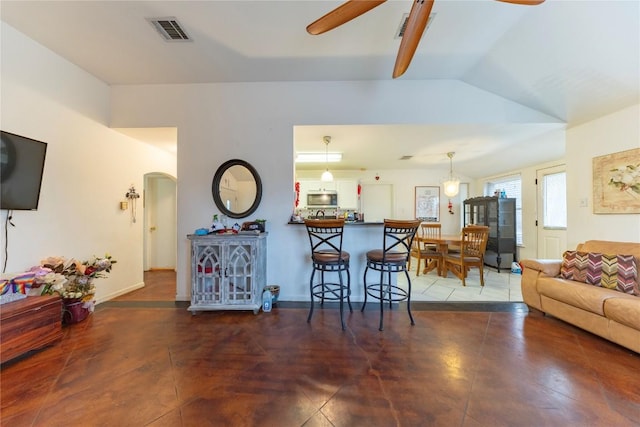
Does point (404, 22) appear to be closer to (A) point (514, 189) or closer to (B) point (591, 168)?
(B) point (591, 168)

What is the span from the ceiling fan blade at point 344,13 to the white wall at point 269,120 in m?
1.56

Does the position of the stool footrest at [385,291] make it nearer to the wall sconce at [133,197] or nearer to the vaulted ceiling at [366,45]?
the vaulted ceiling at [366,45]

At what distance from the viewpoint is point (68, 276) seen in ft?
8.70

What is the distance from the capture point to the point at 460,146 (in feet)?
14.0

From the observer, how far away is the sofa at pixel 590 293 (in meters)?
1.99

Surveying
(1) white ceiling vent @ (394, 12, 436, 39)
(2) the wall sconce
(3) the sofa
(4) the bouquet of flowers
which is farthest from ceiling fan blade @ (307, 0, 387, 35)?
(2) the wall sconce

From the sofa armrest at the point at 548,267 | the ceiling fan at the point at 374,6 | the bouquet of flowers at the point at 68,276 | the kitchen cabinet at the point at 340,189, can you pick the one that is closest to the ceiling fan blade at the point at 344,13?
the ceiling fan at the point at 374,6

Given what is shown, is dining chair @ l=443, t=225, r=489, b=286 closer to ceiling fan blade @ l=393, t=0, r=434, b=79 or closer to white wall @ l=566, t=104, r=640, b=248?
white wall @ l=566, t=104, r=640, b=248

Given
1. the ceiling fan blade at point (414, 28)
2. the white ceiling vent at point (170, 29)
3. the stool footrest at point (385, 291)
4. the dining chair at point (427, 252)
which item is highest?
the white ceiling vent at point (170, 29)

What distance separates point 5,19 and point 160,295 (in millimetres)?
3263

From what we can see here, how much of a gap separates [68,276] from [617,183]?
606 cm

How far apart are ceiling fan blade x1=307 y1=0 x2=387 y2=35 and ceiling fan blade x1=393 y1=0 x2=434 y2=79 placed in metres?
0.21

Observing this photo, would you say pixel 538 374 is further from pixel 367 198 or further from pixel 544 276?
pixel 367 198

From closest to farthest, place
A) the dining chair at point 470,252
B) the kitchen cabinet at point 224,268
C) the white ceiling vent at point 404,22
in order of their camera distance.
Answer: the white ceiling vent at point 404,22, the kitchen cabinet at point 224,268, the dining chair at point 470,252
